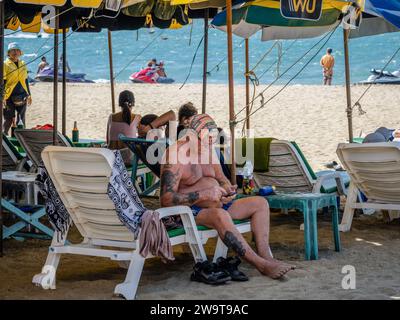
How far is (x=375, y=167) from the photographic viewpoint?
6375 millimetres

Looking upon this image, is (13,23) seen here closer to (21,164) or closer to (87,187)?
(21,164)

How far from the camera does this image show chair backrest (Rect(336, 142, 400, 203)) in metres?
6.24

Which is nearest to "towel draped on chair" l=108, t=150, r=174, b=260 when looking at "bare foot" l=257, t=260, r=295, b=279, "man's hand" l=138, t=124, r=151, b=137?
"bare foot" l=257, t=260, r=295, b=279

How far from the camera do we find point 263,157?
690 centimetres

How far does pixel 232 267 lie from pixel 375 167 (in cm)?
179

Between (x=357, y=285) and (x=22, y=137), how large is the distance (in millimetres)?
3930

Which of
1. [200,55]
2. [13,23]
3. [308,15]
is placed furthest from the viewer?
[200,55]

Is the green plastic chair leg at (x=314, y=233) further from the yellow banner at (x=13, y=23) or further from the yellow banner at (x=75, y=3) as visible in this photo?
the yellow banner at (x=13, y=23)

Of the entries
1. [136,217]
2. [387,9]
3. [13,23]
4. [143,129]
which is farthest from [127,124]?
[136,217]

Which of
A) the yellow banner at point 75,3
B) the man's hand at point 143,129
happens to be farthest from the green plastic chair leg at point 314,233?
the man's hand at point 143,129

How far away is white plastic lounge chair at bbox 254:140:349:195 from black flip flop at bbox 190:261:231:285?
191 cm

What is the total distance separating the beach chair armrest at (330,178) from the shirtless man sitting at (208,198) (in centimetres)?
139

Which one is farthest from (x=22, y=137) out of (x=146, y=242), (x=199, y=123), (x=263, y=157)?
(x=146, y=242)

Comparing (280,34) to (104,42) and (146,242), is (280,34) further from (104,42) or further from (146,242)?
(104,42)
